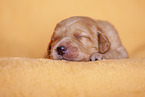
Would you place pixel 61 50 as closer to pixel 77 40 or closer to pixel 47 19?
pixel 77 40

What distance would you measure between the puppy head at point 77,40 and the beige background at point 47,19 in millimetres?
1375

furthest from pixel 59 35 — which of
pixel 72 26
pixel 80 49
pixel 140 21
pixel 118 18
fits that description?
pixel 140 21

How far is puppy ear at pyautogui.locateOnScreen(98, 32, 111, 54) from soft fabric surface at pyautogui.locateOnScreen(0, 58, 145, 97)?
38.8 inches

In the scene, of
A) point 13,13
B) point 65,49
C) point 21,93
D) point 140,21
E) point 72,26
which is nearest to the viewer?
point 21,93

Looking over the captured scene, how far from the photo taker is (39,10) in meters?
4.46

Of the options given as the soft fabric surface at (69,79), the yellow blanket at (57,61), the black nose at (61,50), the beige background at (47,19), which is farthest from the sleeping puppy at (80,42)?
A: the beige background at (47,19)

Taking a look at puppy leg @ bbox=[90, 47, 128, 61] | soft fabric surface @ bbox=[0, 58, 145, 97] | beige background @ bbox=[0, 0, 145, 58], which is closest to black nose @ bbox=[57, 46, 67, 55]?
puppy leg @ bbox=[90, 47, 128, 61]

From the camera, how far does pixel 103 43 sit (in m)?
2.95

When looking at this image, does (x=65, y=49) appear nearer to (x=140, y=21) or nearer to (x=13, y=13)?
(x=13, y=13)

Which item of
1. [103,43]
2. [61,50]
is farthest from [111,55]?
[61,50]

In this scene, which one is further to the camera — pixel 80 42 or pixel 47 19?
pixel 47 19

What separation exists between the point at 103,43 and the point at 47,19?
1941mm

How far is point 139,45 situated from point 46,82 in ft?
10.8

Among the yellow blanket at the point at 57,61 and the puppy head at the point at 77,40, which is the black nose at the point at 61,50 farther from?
the yellow blanket at the point at 57,61
